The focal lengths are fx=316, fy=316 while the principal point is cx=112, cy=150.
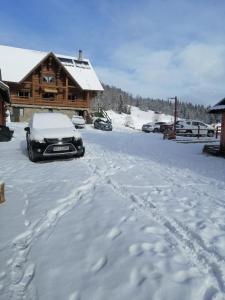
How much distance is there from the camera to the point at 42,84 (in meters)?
42.6

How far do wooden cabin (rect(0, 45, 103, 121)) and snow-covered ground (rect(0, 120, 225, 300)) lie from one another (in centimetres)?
3433

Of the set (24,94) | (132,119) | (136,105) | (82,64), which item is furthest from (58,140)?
(136,105)

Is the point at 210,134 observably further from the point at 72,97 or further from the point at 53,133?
the point at 53,133

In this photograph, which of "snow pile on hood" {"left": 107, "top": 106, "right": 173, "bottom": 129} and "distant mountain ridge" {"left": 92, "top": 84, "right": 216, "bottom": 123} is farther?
"distant mountain ridge" {"left": 92, "top": 84, "right": 216, "bottom": 123}

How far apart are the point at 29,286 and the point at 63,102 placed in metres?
41.1

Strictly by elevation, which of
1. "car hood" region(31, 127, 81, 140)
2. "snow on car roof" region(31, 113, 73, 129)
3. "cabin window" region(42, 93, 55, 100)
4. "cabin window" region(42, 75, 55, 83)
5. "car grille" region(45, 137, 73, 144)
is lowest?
"car grille" region(45, 137, 73, 144)

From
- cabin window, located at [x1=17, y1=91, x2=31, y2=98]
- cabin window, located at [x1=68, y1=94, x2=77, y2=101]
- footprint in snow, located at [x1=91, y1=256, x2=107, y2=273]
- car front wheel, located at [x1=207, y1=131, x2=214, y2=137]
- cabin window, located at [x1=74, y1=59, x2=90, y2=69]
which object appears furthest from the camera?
cabin window, located at [x1=74, y1=59, x2=90, y2=69]

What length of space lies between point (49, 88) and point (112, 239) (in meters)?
40.3

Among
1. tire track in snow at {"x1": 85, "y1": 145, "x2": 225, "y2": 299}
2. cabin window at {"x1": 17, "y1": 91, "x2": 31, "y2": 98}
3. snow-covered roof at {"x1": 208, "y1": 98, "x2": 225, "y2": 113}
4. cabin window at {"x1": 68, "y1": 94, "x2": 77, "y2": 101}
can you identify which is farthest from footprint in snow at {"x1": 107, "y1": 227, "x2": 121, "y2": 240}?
cabin window at {"x1": 68, "y1": 94, "x2": 77, "y2": 101}

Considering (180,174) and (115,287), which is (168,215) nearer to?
(115,287)

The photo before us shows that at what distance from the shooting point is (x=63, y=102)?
43469mm

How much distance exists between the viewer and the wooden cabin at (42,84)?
1607 inches

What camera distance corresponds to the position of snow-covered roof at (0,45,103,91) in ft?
132

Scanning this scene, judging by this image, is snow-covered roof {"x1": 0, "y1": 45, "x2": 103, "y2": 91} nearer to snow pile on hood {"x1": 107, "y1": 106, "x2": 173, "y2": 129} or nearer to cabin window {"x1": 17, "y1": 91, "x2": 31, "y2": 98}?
cabin window {"x1": 17, "y1": 91, "x2": 31, "y2": 98}
